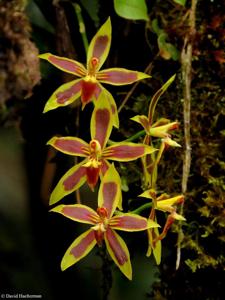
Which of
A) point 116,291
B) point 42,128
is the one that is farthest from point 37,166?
point 116,291

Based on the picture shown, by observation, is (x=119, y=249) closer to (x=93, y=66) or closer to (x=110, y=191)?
(x=110, y=191)

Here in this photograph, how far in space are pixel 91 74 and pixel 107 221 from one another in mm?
267

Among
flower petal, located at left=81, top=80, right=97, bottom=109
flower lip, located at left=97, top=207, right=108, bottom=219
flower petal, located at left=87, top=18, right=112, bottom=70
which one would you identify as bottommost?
flower lip, located at left=97, top=207, right=108, bottom=219

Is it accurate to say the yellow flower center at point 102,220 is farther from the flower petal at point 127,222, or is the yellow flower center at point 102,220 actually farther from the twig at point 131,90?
the twig at point 131,90

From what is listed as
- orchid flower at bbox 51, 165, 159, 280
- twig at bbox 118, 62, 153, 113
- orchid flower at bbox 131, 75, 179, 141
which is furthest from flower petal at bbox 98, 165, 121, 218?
twig at bbox 118, 62, 153, 113

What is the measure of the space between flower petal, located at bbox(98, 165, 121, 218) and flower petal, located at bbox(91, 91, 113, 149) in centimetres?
7

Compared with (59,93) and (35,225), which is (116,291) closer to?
(35,225)

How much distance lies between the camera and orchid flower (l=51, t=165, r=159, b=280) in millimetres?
900

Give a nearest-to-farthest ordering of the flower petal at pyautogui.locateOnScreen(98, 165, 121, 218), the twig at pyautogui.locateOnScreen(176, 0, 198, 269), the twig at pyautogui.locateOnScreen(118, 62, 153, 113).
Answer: the flower petal at pyautogui.locateOnScreen(98, 165, 121, 218) → the twig at pyautogui.locateOnScreen(176, 0, 198, 269) → the twig at pyautogui.locateOnScreen(118, 62, 153, 113)

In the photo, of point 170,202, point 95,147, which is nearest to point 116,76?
point 95,147

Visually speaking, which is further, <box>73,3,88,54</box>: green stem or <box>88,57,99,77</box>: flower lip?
<box>73,3,88,54</box>: green stem

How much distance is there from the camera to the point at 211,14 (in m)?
1.18

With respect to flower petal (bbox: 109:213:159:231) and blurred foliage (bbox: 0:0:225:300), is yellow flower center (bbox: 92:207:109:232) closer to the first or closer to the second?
flower petal (bbox: 109:213:159:231)

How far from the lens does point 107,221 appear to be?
2.98ft
